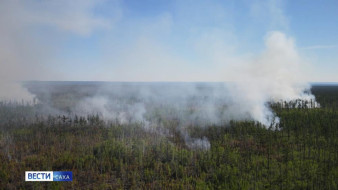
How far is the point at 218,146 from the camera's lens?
38969mm

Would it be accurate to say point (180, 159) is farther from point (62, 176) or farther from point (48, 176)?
point (48, 176)

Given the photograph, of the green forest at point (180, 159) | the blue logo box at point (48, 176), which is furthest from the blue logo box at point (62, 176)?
the green forest at point (180, 159)

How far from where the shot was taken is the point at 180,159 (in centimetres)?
3278

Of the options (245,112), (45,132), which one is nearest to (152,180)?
(45,132)

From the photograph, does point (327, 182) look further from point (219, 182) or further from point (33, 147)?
point (33, 147)

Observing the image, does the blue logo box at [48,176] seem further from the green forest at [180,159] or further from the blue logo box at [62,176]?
the green forest at [180,159]

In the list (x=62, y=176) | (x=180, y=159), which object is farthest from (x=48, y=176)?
(x=180, y=159)

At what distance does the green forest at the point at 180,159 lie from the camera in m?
26.3

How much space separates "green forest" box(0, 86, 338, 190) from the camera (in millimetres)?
26344

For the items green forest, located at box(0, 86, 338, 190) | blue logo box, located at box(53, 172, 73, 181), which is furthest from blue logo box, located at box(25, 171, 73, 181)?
green forest, located at box(0, 86, 338, 190)

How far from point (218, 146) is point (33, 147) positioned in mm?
29756

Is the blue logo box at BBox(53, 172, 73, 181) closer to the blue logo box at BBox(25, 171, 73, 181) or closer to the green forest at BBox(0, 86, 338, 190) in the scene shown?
the blue logo box at BBox(25, 171, 73, 181)

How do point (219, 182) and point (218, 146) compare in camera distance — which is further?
point (218, 146)

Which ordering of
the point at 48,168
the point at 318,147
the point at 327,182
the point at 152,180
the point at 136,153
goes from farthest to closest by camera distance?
the point at 318,147
the point at 136,153
the point at 48,168
the point at 152,180
the point at 327,182
